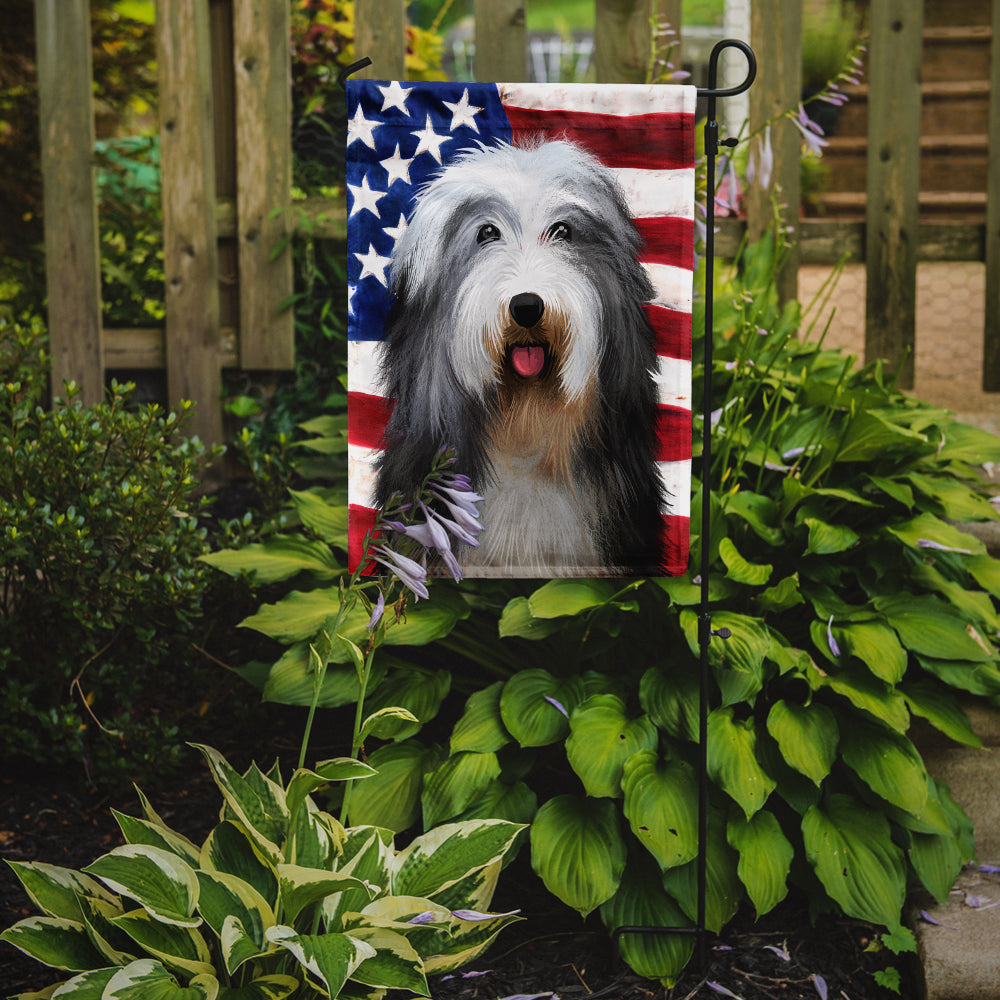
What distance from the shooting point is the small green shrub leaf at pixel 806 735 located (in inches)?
79.3

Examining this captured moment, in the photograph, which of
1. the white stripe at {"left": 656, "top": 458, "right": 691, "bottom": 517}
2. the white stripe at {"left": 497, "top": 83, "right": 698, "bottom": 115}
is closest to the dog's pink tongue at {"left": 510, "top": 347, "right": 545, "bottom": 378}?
the white stripe at {"left": 656, "top": 458, "right": 691, "bottom": 517}

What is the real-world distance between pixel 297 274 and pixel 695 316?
1526 mm

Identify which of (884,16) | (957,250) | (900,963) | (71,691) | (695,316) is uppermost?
(884,16)

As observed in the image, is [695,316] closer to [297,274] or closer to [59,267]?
[297,274]

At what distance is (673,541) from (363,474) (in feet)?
2.13

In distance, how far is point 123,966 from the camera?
1586 millimetres

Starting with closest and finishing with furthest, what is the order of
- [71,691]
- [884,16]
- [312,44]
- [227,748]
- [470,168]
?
[470,168] → [71,691] → [227,748] → [884,16] → [312,44]

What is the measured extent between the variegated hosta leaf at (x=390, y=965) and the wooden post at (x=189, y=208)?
2.31 m

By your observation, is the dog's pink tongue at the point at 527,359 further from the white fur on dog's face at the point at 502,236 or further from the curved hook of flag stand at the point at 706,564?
the curved hook of flag stand at the point at 706,564

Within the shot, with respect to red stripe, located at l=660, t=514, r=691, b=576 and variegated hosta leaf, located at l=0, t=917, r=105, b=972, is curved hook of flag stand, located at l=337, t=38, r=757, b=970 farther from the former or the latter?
variegated hosta leaf, located at l=0, t=917, r=105, b=972

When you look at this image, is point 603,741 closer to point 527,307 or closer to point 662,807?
point 662,807

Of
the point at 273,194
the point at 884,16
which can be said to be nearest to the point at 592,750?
the point at 273,194

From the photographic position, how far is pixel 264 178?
11.3 feet

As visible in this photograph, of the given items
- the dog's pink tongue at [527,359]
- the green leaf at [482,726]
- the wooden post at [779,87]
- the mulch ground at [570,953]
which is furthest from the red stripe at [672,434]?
the wooden post at [779,87]
